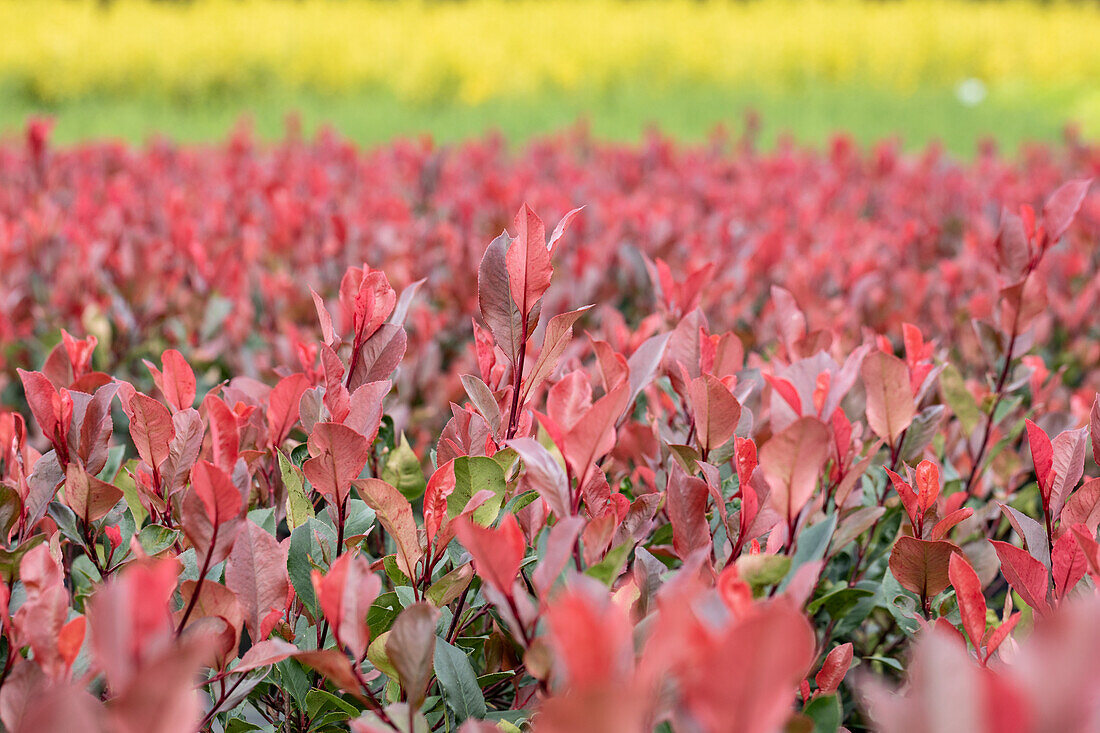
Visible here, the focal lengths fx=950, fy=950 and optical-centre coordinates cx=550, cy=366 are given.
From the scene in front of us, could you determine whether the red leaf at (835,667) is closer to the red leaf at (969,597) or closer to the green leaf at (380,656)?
the red leaf at (969,597)

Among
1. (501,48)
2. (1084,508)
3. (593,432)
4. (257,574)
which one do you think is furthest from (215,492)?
(501,48)

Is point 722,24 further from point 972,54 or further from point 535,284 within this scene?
point 535,284

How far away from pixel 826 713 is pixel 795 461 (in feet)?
0.75

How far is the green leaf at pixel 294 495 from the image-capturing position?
1162 mm

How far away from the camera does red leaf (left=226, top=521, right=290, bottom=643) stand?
3.25 feet

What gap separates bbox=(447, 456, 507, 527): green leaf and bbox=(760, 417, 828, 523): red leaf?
32 cm

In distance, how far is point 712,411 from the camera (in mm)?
1206

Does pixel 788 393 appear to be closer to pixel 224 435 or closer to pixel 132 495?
pixel 224 435

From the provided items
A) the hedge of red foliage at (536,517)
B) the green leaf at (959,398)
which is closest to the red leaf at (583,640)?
the hedge of red foliage at (536,517)

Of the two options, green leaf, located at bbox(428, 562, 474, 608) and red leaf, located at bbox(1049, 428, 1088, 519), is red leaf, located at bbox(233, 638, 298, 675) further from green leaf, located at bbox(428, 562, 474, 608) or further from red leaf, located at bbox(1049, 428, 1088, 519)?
red leaf, located at bbox(1049, 428, 1088, 519)

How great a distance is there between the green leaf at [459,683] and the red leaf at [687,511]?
27 centimetres

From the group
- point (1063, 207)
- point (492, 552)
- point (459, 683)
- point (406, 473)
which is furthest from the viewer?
point (1063, 207)

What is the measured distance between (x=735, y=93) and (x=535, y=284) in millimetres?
10703

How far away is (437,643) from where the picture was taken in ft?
3.37
